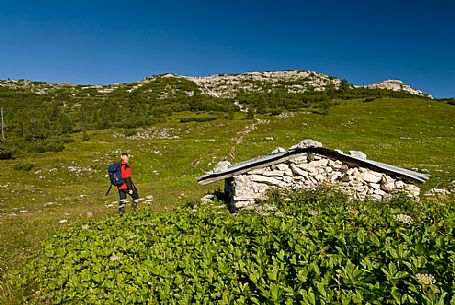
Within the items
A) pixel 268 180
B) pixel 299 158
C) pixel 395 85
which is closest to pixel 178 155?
pixel 268 180

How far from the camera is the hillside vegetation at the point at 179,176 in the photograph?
4.09m

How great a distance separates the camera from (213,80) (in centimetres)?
13050

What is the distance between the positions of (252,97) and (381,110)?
38.9m

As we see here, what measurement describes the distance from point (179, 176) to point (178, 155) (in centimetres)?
758

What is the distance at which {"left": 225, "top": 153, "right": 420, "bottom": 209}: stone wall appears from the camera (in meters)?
11.9

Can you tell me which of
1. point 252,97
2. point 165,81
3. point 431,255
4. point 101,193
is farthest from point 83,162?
point 165,81

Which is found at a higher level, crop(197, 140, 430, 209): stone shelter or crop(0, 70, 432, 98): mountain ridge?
crop(0, 70, 432, 98): mountain ridge

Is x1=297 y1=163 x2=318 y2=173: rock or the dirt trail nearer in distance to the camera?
x1=297 y1=163 x2=318 y2=173: rock

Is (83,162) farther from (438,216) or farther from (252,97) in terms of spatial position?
(252,97)

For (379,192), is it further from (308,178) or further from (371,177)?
(308,178)

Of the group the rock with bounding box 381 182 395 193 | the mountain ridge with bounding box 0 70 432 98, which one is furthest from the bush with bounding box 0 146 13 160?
the mountain ridge with bounding box 0 70 432 98

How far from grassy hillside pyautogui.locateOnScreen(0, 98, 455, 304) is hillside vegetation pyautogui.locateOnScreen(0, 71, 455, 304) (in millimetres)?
137

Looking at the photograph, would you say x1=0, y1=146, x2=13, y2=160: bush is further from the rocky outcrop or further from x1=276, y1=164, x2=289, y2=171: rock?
the rocky outcrop

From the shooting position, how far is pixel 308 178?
40.7 ft
